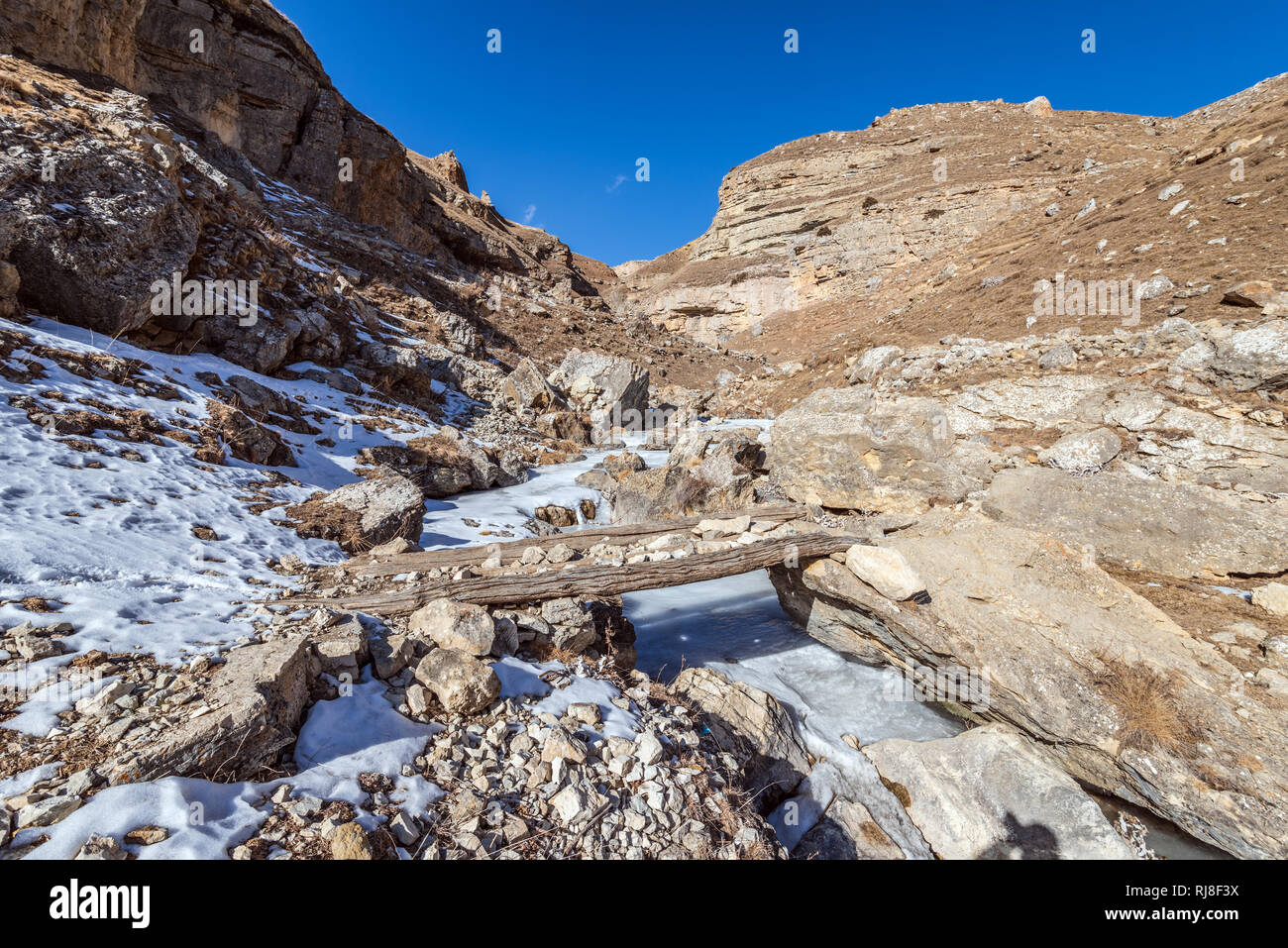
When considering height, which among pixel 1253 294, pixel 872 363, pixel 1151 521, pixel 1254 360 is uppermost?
pixel 872 363

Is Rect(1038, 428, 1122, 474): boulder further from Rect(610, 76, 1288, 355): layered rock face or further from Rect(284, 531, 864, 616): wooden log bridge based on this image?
Rect(610, 76, 1288, 355): layered rock face

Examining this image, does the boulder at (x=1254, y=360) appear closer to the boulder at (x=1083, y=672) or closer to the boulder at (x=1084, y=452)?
the boulder at (x=1084, y=452)

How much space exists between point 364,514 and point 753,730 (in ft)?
18.9

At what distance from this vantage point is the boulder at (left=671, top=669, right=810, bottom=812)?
4770mm

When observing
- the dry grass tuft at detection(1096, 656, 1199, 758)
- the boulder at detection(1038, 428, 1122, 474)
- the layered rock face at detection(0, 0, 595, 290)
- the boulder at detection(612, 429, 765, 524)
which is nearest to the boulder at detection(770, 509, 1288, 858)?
the dry grass tuft at detection(1096, 656, 1199, 758)

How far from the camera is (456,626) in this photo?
4.16 metres

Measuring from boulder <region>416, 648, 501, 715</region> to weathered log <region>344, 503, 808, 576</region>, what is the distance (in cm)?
225

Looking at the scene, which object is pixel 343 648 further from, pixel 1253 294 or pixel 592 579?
pixel 1253 294

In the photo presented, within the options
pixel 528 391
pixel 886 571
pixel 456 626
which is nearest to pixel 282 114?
pixel 528 391

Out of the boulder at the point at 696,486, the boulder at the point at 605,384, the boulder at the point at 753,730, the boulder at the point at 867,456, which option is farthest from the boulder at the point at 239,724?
the boulder at the point at 605,384

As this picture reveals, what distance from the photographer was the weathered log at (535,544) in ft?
19.0

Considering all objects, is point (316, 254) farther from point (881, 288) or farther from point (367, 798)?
point (881, 288)

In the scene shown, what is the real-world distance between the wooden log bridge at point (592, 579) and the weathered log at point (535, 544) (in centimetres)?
30
